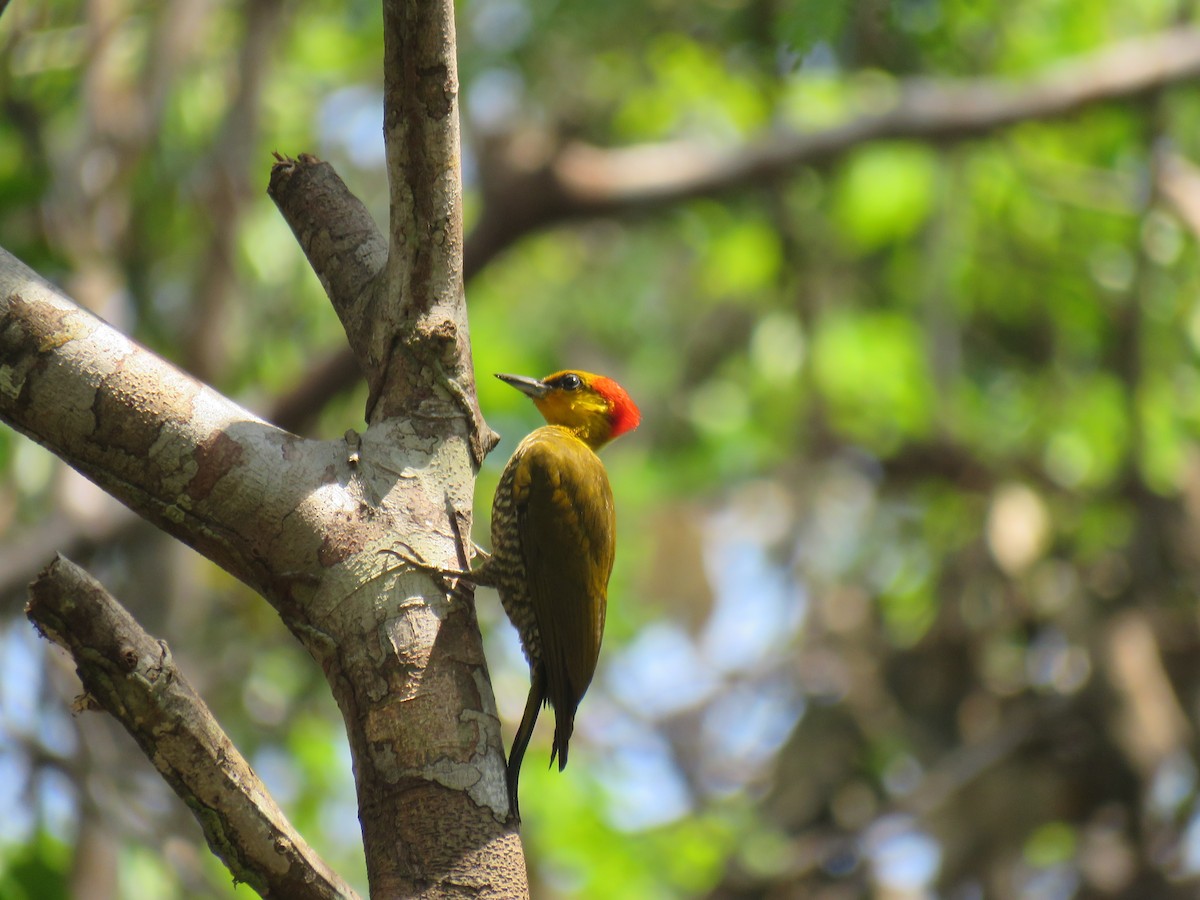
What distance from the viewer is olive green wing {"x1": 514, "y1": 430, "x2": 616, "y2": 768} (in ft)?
11.0

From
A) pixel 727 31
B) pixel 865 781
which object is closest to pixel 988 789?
pixel 865 781

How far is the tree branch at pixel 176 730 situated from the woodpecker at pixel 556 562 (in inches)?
49.3

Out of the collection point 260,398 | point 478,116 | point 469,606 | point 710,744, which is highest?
point 478,116

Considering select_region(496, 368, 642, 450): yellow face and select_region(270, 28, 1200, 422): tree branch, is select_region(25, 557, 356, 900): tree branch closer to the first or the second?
select_region(496, 368, 642, 450): yellow face

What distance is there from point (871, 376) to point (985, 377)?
32.9 inches

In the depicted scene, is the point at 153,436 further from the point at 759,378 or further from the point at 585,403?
the point at 759,378

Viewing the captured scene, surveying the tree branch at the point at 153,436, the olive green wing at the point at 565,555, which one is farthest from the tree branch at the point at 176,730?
the olive green wing at the point at 565,555

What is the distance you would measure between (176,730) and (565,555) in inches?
70.8

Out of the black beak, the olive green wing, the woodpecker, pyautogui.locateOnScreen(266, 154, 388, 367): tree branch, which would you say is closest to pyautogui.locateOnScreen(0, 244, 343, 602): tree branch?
pyautogui.locateOnScreen(266, 154, 388, 367): tree branch

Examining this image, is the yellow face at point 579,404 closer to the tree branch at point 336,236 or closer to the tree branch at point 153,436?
the tree branch at point 336,236

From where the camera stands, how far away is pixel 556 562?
353 cm

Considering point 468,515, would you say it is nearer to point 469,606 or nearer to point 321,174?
point 469,606

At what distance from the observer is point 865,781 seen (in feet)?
22.9

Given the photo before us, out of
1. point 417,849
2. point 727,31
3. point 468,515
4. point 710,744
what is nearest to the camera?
point 417,849
